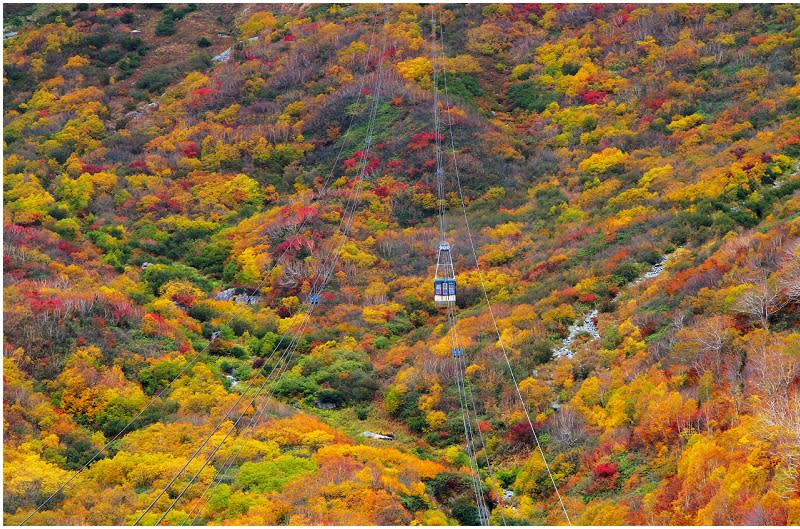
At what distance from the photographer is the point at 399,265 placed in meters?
53.5

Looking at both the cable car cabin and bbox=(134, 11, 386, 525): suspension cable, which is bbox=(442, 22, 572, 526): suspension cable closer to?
the cable car cabin

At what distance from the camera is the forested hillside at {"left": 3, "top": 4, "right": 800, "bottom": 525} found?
106ft

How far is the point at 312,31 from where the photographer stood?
81.6 metres

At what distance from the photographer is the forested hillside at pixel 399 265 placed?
32.4 meters

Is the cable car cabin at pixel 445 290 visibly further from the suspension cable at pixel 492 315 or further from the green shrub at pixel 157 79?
the green shrub at pixel 157 79

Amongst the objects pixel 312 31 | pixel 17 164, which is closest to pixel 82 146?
pixel 17 164

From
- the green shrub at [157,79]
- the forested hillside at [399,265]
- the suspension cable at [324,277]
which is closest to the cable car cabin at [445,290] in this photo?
the forested hillside at [399,265]

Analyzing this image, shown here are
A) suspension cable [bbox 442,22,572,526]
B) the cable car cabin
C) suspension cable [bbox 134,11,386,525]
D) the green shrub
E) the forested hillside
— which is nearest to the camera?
the forested hillside

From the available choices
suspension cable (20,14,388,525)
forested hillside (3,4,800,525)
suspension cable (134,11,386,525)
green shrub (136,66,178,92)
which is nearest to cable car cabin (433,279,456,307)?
forested hillside (3,4,800,525)

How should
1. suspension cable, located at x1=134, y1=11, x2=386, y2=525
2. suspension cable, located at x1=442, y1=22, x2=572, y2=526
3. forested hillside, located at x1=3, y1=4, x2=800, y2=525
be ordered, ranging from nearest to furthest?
forested hillside, located at x1=3, y1=4, x2=800, y2=525, suspension cable, located at x1=134, y1=11, x2=386, y2=525, suspension cable, located at x1=442, y1=22, x2=572, y2=526

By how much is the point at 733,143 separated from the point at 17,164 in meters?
46.0

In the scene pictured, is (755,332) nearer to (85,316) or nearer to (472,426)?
(472,426)

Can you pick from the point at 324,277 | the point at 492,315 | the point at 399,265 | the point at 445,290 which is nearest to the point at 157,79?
the point at 324,277

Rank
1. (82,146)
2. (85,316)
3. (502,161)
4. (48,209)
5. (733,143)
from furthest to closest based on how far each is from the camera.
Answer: (82,146)
(502,161)
(48,209)
(733,143)
(85,316)
